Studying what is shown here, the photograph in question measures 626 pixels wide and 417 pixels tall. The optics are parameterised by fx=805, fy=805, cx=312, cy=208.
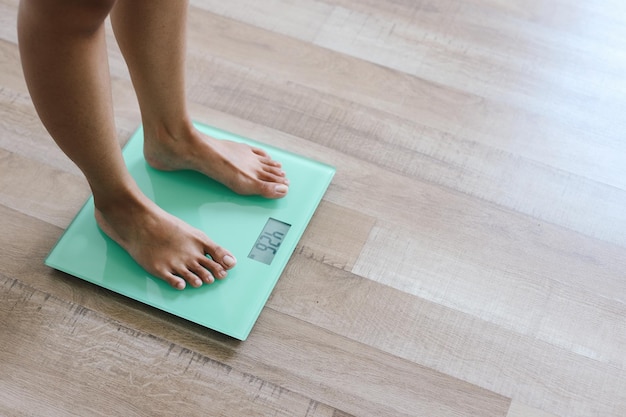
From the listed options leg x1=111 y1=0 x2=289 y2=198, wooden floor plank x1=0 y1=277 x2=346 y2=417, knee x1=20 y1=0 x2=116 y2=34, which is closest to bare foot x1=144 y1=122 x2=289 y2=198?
leg x1=111 y1=0 x2=289 y2=198

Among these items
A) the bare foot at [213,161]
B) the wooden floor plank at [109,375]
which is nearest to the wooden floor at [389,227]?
the wooden floor plank at [109,375]

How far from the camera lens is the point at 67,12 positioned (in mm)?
914

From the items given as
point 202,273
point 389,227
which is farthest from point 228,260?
point 389,227

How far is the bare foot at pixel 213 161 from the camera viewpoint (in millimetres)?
1354

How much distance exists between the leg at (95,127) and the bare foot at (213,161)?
0.41ft

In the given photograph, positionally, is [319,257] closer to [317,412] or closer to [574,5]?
[317,412]

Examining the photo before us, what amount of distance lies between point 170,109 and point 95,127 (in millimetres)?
244

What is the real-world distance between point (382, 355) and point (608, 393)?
34cm

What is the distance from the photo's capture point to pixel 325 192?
1.44m

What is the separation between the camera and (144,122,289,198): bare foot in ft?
4.44

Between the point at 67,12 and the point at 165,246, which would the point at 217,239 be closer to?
the point at 165,246

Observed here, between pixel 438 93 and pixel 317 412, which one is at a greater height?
pixel 438 93

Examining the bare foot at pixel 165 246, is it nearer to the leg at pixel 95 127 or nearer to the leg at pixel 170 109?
the leg at pixel 95 127

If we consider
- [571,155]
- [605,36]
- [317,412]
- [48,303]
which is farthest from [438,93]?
[48,303]
